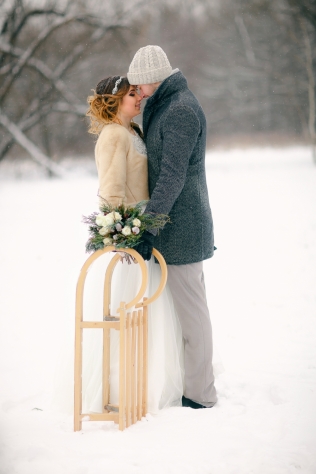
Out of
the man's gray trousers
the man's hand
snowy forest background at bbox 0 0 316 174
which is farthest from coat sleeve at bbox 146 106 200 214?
snowy forest background at bbox 0 0 316 174

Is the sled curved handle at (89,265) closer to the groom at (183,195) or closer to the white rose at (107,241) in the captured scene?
the white rose at (107,241)

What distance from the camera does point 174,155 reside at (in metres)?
2.75

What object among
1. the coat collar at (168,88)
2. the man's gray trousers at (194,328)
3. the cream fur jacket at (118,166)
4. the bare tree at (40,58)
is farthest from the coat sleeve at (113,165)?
the bare tree at (40,58)

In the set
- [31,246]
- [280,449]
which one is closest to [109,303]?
[280,449]

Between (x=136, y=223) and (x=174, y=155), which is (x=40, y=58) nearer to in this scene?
(x=174, y=155)

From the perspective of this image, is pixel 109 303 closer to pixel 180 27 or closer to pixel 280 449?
pixel 280 449

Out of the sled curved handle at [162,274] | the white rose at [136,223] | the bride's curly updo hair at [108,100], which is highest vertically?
the bride's curly updo hair at [108,100]

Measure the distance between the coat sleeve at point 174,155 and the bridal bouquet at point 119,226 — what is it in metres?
0.08

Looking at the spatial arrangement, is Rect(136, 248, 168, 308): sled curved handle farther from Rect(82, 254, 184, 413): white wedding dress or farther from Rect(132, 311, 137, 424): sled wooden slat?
Rect(82, 254, 184, 413): white wedding dress

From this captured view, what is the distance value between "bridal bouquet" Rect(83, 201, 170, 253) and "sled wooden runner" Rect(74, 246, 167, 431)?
4 cm

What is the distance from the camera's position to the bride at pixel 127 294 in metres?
2.89

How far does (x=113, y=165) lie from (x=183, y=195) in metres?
0.38

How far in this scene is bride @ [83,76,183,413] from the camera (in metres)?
2.89

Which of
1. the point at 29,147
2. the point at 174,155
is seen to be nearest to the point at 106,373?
the point at 174,155
